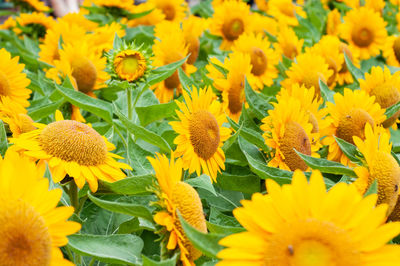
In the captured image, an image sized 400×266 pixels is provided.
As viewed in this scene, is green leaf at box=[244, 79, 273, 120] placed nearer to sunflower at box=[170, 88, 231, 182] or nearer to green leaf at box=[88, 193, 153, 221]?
sunflower at box=[170, 88, 231, 182]

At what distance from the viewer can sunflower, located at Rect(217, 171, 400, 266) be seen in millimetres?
610

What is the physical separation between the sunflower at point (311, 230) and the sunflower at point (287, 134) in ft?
1.80

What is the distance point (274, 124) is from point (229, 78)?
376mm

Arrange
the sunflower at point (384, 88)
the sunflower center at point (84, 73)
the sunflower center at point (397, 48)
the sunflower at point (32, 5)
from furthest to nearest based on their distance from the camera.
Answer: the sunflower at point (32, 5) < the sunflower center at point (397, 48) < the sunflower center at point (84, 73) < the sunflower at point (384, 88)

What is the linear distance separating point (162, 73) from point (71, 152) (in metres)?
0.55

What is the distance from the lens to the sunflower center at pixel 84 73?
163 centimetres

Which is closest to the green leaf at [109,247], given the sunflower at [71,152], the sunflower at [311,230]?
the sunflower at [71,152]

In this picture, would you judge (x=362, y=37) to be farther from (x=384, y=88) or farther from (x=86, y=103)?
(x=86, y=103)

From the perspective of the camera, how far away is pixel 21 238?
2.05 feet

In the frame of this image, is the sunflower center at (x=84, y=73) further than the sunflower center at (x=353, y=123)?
Yes

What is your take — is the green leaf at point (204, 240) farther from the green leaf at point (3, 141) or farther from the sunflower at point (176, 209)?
the green leaf at point (3, 141)

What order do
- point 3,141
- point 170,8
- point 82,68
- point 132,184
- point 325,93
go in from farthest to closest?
point 170,8
point 82,68
point 325,93
point 3,141
point 132,184

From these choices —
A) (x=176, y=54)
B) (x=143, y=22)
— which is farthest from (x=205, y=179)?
(x=143, y=22)

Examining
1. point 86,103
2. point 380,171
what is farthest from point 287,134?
point 86,103
